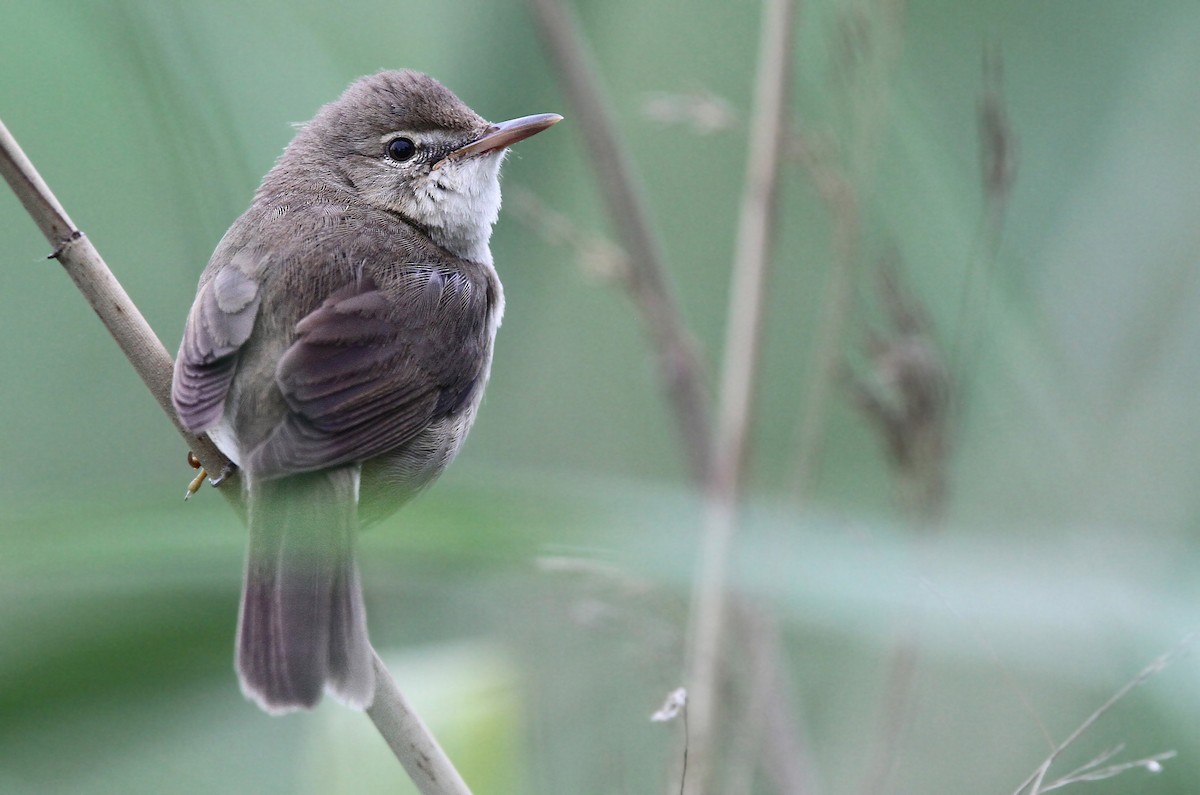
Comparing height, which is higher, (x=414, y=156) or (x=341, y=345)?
(x=414, y=156)

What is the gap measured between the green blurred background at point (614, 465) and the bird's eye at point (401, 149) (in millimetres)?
178

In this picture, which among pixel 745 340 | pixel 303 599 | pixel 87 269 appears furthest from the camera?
pixel 745 340

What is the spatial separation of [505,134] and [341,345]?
593mm

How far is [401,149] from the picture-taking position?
2357 millimetres

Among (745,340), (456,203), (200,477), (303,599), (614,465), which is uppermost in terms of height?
(456,203)

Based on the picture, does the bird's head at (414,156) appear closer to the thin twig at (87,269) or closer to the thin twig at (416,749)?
the thin twig at (87,269)

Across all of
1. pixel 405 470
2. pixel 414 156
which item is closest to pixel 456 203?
pixel 414 156

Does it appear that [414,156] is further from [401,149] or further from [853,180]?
[853,180]

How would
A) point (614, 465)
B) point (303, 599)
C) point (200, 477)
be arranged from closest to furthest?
point (303, 599) < point (200, 477) < point (614, 465)

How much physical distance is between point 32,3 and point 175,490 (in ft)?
3.37

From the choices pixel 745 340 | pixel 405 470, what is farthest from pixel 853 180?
pixel 405 470

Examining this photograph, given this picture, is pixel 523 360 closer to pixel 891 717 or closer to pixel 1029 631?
pixel 891 717

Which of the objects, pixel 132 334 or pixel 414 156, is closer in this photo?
pixel 132 334

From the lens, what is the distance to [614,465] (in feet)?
13.4
